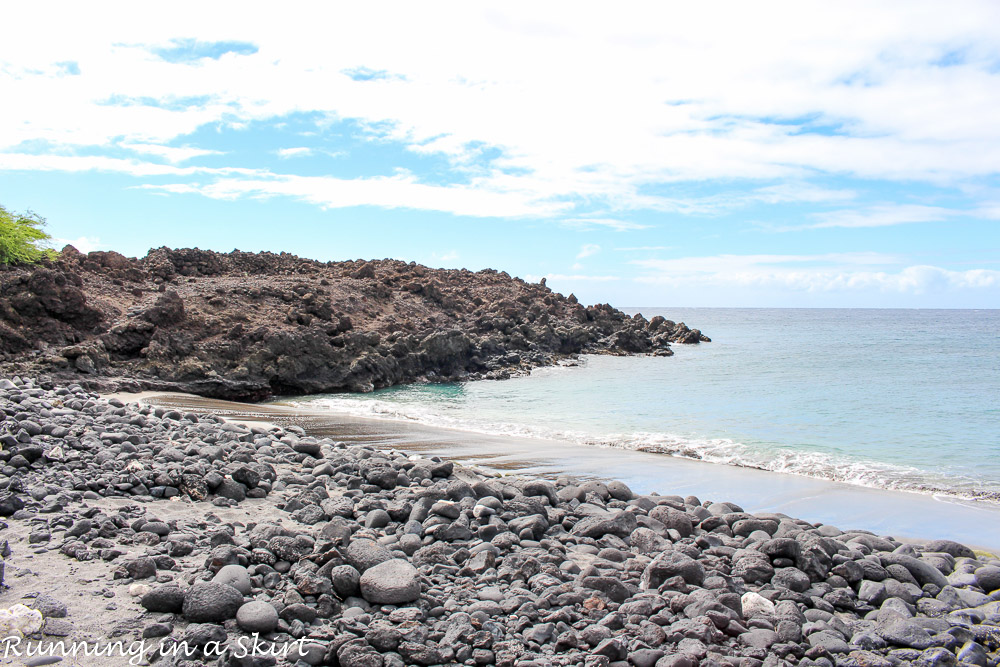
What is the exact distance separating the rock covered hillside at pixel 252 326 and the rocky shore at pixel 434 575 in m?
12.6

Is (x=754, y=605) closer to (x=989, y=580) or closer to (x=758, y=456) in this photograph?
(x=989, y=580)

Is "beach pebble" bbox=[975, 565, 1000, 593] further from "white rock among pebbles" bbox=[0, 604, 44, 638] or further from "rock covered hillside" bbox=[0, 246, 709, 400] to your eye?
"rock covered hillside" bbox=[0, 246, 709, 400]

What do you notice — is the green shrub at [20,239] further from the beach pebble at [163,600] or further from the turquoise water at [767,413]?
the beach pebble at [163,600]

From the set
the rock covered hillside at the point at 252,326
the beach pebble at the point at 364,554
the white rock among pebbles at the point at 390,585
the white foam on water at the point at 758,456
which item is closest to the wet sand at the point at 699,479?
the white foam on water at the point at 758,456

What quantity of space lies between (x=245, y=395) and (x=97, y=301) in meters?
5.73

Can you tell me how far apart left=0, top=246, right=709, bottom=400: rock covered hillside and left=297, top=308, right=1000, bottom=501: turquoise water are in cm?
178

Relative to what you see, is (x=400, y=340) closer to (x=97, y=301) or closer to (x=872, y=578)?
(x=97, y=301)

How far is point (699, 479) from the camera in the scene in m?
10.3

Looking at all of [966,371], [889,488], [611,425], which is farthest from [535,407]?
[966,371]

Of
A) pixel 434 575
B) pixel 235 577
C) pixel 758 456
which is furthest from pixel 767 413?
pixel 235 577

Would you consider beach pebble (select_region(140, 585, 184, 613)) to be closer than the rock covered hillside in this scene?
Yes

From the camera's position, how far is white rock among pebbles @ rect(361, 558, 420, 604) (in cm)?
421

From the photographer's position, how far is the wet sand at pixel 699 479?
8352 mm

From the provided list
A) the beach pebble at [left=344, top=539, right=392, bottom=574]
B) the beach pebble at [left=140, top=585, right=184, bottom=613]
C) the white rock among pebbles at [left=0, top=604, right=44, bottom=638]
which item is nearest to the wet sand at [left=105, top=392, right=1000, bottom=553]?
the beach pebble at [left=344, top=539, right=392, bottom=574]
